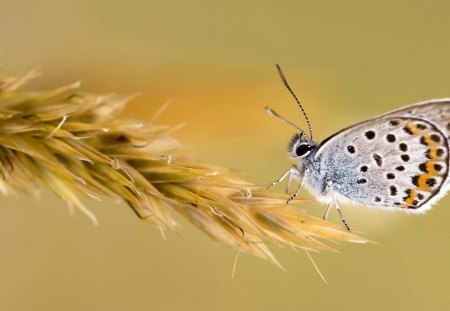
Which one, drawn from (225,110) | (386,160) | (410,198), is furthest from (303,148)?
(225,110)

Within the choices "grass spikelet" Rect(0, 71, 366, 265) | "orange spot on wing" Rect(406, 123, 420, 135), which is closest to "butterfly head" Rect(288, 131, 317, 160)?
Result: "orange spot on wing" Rect(406, 123, 420, 135)

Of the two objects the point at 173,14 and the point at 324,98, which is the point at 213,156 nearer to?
the point at 324,98

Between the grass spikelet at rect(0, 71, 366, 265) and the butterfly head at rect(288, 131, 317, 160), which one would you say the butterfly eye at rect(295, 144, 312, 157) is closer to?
the butterfly head at rect(288, 131, 317, 160)

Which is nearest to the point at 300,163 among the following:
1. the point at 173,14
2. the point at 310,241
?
the point at 310,241

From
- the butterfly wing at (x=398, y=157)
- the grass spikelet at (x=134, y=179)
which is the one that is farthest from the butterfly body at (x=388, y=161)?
the grass spikelet at (x=134, y=179)

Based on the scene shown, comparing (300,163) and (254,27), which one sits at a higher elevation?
(254,27)

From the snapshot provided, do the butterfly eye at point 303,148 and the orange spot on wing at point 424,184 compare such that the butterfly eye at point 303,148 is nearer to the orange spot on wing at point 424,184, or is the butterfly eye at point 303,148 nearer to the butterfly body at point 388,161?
the butterfly body at point 388,161

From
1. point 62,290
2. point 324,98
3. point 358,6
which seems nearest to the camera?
point 62,290
